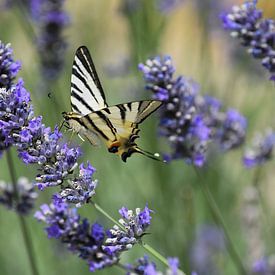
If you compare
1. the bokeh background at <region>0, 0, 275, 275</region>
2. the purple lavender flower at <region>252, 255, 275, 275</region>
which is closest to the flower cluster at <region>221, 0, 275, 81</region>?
the bokeh background at <region>0, 0, 275, 275</region>

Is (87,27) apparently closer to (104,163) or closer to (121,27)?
(104,163)

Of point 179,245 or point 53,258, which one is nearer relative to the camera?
point 179,245

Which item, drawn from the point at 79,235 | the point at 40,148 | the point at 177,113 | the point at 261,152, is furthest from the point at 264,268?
the point at 40,148

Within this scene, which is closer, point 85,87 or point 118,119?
point 118,119

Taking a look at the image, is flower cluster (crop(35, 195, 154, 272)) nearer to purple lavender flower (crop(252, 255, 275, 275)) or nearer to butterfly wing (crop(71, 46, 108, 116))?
butterfly wing (crop(71, 46, 108, 116))

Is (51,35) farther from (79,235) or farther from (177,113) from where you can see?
(79,235)

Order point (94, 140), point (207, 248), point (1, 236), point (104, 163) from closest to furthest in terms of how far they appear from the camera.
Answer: point (94, 140), point (207, 248), point (1, 236), point (104, 163)

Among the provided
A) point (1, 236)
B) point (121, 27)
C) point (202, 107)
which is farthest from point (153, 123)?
point (121, 27)
